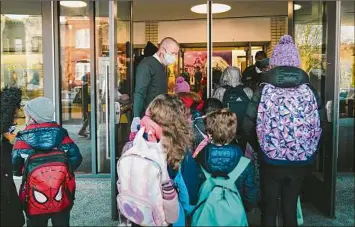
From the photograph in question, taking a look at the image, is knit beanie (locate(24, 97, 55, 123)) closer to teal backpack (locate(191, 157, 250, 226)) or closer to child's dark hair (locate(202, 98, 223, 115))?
teal backpack (locate(191, 157, 250, 226))

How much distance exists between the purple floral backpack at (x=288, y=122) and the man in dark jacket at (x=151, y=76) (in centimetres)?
115

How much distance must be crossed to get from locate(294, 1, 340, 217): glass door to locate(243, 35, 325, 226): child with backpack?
0.74 m

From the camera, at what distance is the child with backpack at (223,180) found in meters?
2.94

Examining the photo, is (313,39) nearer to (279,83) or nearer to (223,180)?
(279,83)

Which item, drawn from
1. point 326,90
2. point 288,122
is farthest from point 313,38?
point 288,122

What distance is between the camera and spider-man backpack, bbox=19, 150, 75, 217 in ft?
9.86

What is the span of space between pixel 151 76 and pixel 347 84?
4133 millimetres

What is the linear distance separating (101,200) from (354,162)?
154 inches

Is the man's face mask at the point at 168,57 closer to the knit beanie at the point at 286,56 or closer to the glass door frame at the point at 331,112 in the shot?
the knit beanie at the point at 286,56

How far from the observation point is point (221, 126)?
3166 millimetres

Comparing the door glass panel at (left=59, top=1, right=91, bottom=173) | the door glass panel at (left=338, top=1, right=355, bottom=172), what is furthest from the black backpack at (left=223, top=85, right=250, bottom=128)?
the door glass panel at (left=338, top=1, right=355, bottom=172)

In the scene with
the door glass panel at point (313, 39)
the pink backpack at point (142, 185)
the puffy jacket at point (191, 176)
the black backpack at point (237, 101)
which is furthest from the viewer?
the door glass panel at point (313, 39)

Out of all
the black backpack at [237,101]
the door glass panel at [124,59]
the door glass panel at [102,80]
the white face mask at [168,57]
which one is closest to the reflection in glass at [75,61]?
the door glass panel at [102,80]

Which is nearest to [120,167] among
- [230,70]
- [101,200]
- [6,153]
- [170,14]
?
[6,153]
